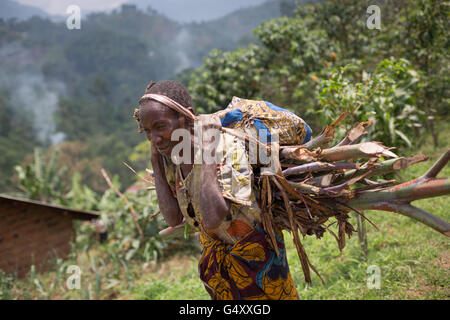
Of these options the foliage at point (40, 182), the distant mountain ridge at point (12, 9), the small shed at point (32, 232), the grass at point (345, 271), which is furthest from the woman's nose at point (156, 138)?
the foliage at point (40, 182)

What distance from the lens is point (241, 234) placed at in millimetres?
1718

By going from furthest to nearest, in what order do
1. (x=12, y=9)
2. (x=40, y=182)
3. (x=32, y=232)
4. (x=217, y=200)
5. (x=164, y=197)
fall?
(x=12, y=9)
(x=40, y=182)
(x=32, y=232)
(x=164, y=197)
(x=217, y=200)

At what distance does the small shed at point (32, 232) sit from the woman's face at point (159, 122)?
5.29m

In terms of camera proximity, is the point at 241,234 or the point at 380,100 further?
the point at 380,100

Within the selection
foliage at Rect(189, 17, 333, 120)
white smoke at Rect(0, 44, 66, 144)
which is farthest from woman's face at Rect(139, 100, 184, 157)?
white smoke at Rect(0, 44, 66, 144)

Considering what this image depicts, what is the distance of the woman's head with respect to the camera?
59.5 inches

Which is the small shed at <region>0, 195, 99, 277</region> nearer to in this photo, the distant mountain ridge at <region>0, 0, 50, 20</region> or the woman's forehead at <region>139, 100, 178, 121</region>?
the distant mountain ridge at <region>0, 0, 50, 20</region>

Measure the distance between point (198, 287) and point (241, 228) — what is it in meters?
2.66

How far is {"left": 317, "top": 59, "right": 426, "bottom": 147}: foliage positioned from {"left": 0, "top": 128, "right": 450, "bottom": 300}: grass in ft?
1.29

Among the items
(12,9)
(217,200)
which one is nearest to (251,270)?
(217,200)

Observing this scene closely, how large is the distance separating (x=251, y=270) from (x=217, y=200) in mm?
465

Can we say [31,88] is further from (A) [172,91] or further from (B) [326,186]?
(B) [326,186]

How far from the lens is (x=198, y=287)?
4066 millimetres
